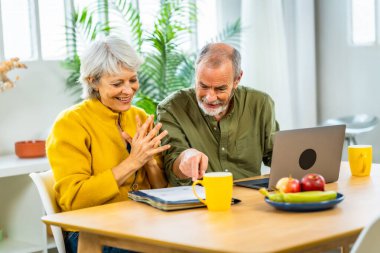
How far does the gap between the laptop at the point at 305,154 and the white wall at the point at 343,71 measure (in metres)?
2.76

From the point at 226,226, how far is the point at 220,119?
110 cm

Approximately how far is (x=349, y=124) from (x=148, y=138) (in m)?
2.92

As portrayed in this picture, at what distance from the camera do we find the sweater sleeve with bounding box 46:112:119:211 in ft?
8.52

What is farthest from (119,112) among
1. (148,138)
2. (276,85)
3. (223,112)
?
(276,85)

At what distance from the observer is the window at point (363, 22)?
17.6 feet

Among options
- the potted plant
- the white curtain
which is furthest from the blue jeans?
the white curtain

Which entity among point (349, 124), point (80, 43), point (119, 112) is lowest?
point (349, 124)

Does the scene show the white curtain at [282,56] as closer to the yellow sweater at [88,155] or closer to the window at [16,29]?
the window at [16,29]

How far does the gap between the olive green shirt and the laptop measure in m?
0.35

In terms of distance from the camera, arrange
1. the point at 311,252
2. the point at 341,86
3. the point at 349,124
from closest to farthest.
→ the point at 311,252 < the point at 349,124 < the point at 341,86

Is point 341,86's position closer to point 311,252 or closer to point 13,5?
point 13,5

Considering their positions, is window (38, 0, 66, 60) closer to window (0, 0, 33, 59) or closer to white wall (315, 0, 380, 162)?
window (0, 0, 33, 59)

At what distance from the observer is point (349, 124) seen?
5.29m

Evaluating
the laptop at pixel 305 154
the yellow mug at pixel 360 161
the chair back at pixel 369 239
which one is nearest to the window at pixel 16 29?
the laptop at pixel 305 154
